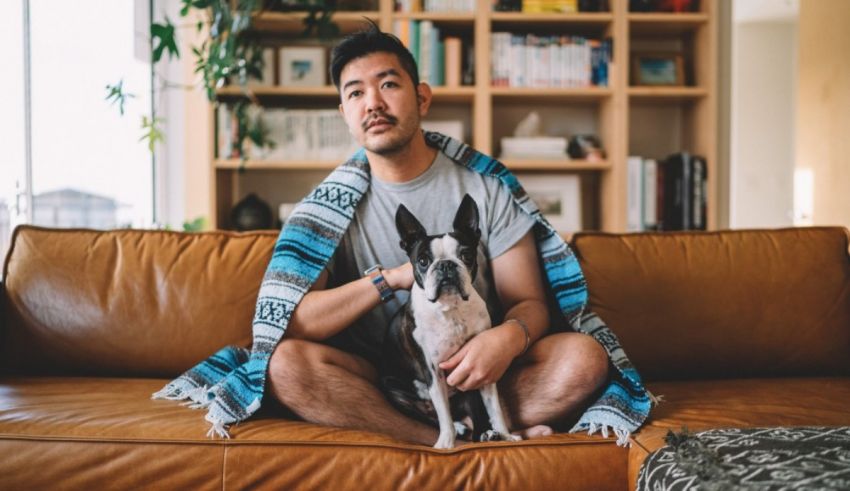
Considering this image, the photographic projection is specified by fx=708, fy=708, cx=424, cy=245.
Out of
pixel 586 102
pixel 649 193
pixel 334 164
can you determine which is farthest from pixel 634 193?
pixel 334 164

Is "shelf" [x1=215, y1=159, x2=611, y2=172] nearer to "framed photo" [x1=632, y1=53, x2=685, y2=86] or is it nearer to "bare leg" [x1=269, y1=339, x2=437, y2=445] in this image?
"framed photo" [x1=632, y1=53, x2=685, y2=86]

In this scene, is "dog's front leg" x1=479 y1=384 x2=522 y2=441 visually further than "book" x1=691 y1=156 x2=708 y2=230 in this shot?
No

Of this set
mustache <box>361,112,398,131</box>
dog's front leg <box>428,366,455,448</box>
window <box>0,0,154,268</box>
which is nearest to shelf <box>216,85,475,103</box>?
window <box>0,0,154,268</box>

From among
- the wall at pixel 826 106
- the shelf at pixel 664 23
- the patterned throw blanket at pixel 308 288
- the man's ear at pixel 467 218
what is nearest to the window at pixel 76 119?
the patterned throw blanket at pixel 308 288

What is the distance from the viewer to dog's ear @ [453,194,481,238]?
156 cm

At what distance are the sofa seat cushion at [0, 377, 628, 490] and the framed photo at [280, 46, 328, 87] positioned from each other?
7.62 feet

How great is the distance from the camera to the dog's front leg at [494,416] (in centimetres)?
149

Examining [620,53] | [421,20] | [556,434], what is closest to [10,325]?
[556,434]

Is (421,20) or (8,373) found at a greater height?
(421,20)

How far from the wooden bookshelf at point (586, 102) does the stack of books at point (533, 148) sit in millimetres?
50

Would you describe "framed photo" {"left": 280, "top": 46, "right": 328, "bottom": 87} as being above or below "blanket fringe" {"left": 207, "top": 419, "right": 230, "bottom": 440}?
above

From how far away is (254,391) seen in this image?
1.58 meters

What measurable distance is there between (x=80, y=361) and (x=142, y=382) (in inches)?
8.6

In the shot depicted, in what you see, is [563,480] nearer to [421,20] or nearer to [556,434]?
[556,434]
